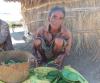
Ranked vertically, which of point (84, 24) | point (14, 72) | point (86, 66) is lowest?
point (86, 66)

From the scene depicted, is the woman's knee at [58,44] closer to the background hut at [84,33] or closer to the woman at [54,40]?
the woman at [54,40]

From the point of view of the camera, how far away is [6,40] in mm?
3867

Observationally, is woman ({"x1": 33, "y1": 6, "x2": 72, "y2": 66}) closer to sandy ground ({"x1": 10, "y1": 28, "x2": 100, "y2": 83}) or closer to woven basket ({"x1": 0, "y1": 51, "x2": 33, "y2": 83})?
sandy ground ({"x1": 10, "y1": 28, "x2": 100, "y2": 83})

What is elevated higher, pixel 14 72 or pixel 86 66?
pixel 14 72

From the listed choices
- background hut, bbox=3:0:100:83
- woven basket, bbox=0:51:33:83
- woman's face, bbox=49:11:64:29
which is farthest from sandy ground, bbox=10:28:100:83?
woven basket, bbox=0:51:33:83

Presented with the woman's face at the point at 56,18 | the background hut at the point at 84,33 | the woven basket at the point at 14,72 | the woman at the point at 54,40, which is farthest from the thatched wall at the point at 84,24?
the woven basket at the point at 14,72

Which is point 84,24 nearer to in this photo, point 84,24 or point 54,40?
point 84,24

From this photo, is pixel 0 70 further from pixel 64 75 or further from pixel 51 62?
pixel 51 62

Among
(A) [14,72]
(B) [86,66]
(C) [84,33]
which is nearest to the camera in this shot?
(A) [14,72]

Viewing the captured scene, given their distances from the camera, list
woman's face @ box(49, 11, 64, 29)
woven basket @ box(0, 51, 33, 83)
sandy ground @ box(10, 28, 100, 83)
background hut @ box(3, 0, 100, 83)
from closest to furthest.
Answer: woven basket @ box(0, 51, 33, 83)
woman's face @ box(49, 11, 64, 29)
sandy ground @ box(10, 28, 100, 83)
background hut @ box(3, 0, 100, 83)

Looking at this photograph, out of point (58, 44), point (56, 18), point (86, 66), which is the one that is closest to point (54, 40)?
point (58, 44)

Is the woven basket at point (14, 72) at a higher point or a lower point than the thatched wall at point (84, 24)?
lower

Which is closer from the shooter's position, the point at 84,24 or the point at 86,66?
the point at 86,66

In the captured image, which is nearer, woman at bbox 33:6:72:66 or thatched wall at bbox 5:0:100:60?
woman at bbox 33:6:72:66
